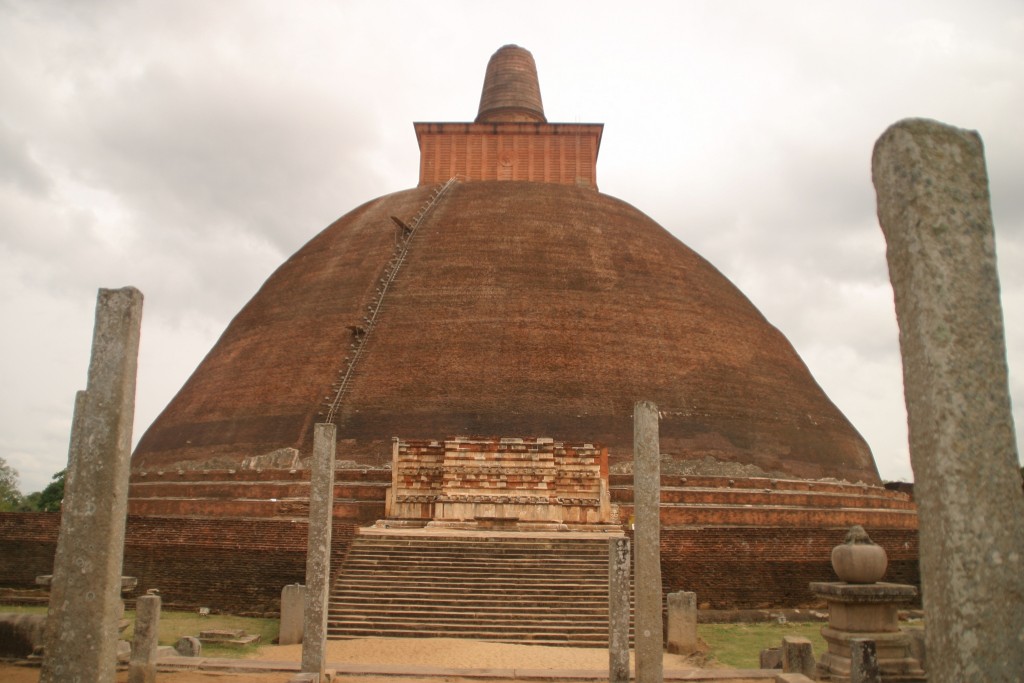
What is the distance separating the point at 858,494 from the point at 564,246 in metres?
8.23

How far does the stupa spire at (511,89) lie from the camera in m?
26.4

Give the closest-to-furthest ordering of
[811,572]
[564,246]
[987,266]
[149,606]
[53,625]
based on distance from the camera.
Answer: [987,266] → [53,625] → [149,606] → [811,572] → [564,246]

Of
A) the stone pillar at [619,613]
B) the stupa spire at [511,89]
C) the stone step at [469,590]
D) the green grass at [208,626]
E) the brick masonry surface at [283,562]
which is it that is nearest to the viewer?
the stone pillar at [619,613]

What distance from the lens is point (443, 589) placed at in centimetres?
1130

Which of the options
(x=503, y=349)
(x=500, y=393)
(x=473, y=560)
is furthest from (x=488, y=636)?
(x=503, y=349)

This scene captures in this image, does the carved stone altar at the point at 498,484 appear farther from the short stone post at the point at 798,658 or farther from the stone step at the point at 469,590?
the short stone post at the point at 798,658

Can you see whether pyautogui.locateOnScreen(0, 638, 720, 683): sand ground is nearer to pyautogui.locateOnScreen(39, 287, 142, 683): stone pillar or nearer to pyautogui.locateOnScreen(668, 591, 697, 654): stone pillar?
→ pyautogui.locateOnScreen(668, 591, 697, 654): stone pillar

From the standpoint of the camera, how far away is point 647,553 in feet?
21.6

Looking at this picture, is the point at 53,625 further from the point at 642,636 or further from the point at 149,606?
the point at 642,636

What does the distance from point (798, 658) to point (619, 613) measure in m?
1.55

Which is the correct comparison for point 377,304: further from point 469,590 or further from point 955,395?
point 955,395

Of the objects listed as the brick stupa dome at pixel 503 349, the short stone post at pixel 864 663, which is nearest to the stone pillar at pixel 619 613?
the short stone post at pixel 864 663

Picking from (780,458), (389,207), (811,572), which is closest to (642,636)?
(811,572)

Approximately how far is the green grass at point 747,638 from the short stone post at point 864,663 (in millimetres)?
2746
